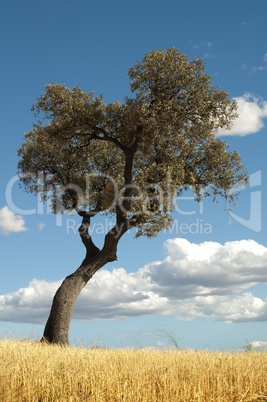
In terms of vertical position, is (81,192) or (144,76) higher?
(144,76)

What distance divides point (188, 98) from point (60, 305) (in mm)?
15029

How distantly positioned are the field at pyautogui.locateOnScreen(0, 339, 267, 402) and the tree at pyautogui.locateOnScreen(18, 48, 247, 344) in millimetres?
11777

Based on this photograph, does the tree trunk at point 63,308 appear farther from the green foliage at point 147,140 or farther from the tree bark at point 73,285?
the green foliage at point 147,140

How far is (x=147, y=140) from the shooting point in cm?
2491

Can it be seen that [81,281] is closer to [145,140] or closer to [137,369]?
[145,140]

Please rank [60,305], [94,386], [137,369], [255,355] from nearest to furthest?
[94,386] → [137,369] → [255,355] → [60,305]

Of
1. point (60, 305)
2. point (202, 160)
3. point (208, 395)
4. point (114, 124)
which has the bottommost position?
point (208, 395)

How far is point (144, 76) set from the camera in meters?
24.6

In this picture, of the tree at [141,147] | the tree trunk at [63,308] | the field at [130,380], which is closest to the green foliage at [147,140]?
the tree at [141,147]

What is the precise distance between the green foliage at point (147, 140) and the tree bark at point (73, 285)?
1.66 m

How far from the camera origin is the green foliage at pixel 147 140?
957 inches

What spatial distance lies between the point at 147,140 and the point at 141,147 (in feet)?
2.03

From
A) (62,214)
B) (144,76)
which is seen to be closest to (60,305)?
(62,214)

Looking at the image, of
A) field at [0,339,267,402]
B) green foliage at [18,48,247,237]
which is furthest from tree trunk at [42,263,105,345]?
field at [0,339,267,402]
